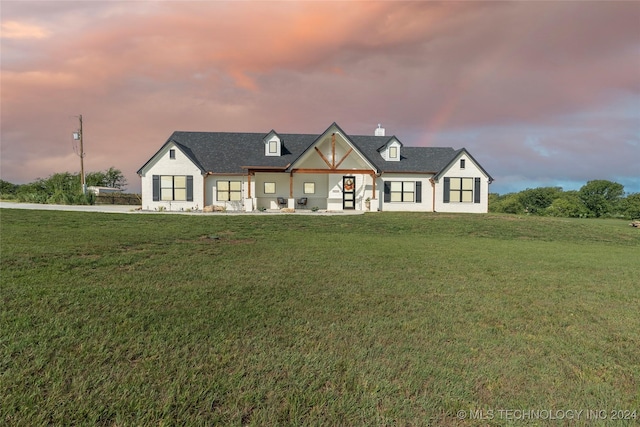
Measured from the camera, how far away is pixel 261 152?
27656mm

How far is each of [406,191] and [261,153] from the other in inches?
465

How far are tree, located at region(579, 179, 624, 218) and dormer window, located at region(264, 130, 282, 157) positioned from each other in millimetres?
39492

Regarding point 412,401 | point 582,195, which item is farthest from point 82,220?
point 582,195

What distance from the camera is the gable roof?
25.8 metres

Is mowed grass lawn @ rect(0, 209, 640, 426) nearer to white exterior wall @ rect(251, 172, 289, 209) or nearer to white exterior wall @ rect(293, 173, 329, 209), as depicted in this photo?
white exterior wall @ rect(251, 172, 289, 209)

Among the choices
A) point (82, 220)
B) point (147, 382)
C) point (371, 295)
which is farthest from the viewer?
point (82, 220)

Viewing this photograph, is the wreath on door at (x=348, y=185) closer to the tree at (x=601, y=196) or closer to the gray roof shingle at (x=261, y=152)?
the gray roof shingle at (x=261, y=152)

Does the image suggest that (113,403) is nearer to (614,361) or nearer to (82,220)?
(614,361)

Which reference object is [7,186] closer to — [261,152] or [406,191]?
[261,152]

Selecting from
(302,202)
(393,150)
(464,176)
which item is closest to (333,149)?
(302,202)

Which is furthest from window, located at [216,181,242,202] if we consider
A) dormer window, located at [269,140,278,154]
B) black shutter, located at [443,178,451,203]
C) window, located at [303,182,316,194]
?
black shutter, located at [443,178,451,203]

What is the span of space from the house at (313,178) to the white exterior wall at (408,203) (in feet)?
0.24

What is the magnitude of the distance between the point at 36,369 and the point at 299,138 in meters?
27.7

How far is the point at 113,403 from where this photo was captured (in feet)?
8.86
